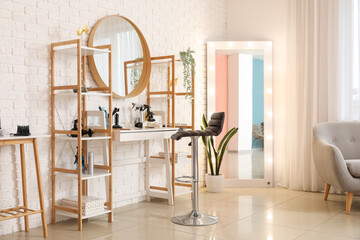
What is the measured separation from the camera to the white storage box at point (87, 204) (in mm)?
3535

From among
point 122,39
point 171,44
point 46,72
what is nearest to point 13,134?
point 46,72

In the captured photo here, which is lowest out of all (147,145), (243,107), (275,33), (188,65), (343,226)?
(343,226)

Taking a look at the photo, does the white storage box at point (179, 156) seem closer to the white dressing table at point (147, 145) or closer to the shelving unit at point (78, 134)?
the white dressing table at point (147, 145)

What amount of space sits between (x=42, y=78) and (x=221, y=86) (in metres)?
2.56

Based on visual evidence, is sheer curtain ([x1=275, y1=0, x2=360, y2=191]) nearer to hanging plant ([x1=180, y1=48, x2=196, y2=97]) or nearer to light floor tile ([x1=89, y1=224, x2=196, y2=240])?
hanging plant ([x1=180, y1=48, x2=196, y2=97])

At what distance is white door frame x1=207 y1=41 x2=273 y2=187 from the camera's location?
5.48 meters

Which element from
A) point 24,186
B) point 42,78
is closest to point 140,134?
point 42,78

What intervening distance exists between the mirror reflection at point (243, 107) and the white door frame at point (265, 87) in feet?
0.17

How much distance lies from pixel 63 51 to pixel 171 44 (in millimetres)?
1657

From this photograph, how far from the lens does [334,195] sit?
16.3 ft

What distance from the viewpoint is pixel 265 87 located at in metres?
5.49

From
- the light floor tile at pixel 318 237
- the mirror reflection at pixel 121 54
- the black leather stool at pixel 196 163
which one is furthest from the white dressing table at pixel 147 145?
the light floor tile at pixel 318 237

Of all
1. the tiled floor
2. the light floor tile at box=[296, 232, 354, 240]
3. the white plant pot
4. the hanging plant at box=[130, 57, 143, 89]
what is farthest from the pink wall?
the light floor tile at box=[296, 232, 354, 240]

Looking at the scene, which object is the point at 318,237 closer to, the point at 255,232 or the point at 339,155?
the point at 255,232
